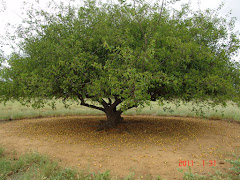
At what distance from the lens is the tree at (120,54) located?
22.2 ft

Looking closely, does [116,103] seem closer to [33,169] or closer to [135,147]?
[135,147]

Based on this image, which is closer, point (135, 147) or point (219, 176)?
point (219, 176)

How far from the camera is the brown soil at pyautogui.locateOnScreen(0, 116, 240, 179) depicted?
571 centimetres

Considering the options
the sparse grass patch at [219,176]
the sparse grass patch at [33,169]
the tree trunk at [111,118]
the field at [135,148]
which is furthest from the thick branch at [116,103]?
the sparse grass patch at [219,176]

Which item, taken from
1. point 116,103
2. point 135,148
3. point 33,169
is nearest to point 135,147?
point 135,148

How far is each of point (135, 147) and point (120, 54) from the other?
338 cm

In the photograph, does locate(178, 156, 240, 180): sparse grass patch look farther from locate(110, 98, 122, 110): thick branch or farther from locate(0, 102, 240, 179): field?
locate(110, 98, 122, 110): thick branch

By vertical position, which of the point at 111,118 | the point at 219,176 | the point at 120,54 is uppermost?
the point at 120,54

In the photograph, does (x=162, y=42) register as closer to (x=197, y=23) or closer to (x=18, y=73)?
(x=197, y=23)

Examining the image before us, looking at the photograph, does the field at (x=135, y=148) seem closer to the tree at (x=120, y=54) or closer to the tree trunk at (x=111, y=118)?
the tree trunk at (x=111, y=118)

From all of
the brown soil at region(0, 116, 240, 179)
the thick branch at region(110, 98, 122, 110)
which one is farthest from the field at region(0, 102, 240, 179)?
the thick branch at region(110, 98, 122, 110)

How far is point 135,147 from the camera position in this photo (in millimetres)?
7547

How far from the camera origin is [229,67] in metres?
8.73

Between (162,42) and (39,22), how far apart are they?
4953 mm
